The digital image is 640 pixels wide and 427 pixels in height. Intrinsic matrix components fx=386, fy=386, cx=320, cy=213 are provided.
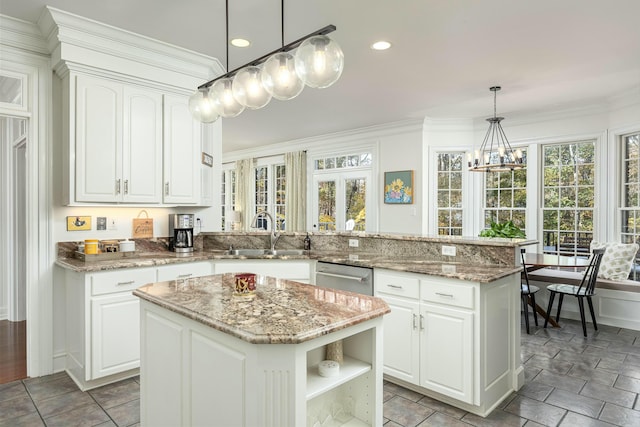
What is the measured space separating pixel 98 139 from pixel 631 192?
5.95 metres

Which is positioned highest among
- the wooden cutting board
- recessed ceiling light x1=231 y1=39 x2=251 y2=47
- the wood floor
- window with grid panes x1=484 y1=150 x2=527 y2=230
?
recessed ceiling light x1=231 y1=39 x2=251 y2=47

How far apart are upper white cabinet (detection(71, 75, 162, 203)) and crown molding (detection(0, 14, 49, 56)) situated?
42 centimetres

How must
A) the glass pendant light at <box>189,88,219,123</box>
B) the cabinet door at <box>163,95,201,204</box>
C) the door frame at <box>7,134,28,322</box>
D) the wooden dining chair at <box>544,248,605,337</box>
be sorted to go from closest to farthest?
the glass pendant light at <box>189,88,219,123</box> < the cabinet door at <box>163,95,201,204</box> < the wooden dining chair at <box>544,248,605,337</box> < the door frame at <box>7,134,28,322</box>

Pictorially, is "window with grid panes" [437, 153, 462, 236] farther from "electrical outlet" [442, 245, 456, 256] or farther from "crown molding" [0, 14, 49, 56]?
"crown molding" [0, 14, 49, 56]

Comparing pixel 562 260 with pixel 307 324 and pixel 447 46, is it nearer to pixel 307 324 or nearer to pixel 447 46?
pixel 447 46

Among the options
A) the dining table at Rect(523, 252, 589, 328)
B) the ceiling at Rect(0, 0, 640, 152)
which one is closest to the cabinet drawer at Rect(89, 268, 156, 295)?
the ceiling at Rect(0, 0, 640, 152)

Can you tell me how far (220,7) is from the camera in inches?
107

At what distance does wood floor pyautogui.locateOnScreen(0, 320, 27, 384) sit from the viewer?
302 cm

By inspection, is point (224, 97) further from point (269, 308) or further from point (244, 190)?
point (244, 190)

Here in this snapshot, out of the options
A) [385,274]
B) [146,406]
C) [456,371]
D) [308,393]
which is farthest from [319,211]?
[308,393]

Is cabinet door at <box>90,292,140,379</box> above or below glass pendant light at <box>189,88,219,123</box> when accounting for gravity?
below

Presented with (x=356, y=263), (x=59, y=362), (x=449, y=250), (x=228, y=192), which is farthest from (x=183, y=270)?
(x=228, y=192)

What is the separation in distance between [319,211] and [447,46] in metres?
4.73

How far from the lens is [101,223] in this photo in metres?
3.43
